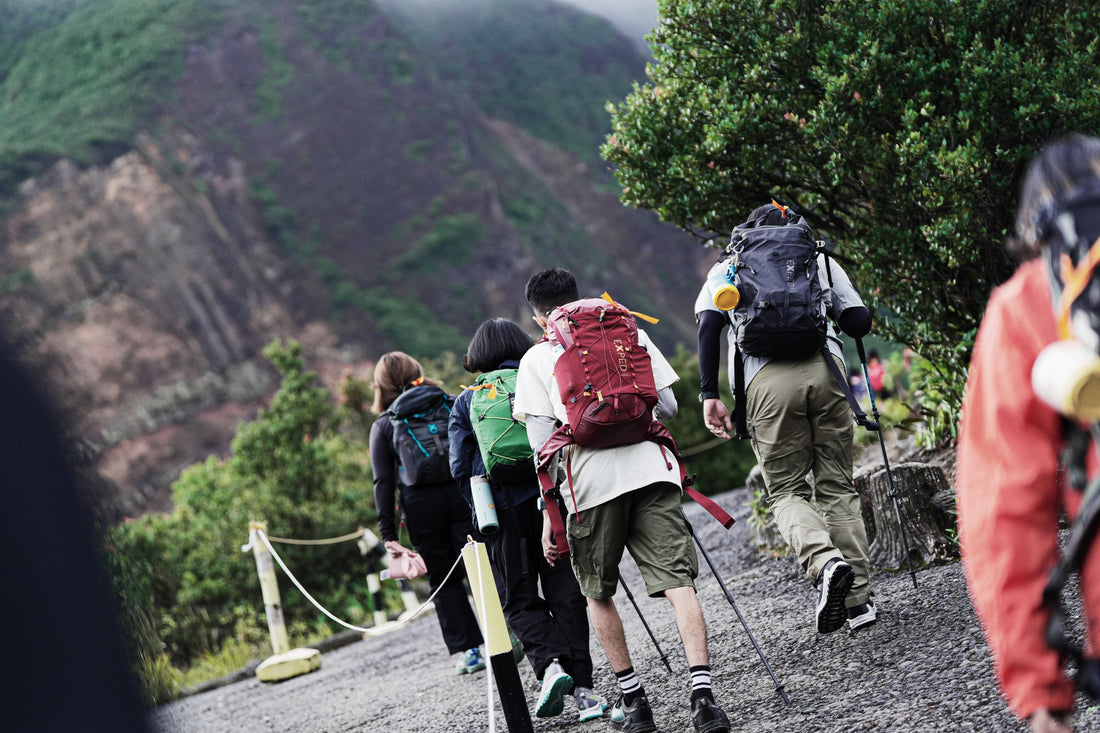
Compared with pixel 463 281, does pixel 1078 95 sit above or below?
below

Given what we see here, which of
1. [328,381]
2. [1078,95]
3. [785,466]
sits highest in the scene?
[328,381]

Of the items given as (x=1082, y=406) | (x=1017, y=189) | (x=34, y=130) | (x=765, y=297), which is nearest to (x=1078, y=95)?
(x=1017, y=189)

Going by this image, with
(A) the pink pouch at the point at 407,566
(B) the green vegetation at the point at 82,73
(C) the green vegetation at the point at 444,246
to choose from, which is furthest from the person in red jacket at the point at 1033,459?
(C) the green vegetation at the point at 444,246

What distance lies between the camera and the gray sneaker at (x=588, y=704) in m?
4.76

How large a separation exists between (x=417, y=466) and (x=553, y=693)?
1899mm

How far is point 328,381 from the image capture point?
179ft

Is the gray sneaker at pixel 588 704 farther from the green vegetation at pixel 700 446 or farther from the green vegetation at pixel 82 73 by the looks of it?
the green vegetation at pixel 82 73

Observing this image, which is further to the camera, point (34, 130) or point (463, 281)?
point (463, 281)

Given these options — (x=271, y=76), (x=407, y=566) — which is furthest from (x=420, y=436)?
(x=271, y=76)

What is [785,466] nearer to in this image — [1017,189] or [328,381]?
[1017,189]

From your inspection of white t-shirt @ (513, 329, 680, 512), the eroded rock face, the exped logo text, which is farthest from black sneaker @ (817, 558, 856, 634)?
the eroded rock face

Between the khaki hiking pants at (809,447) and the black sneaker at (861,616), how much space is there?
58 millimetres

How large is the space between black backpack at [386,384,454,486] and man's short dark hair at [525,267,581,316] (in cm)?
183

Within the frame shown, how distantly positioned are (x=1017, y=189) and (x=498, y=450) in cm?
350
